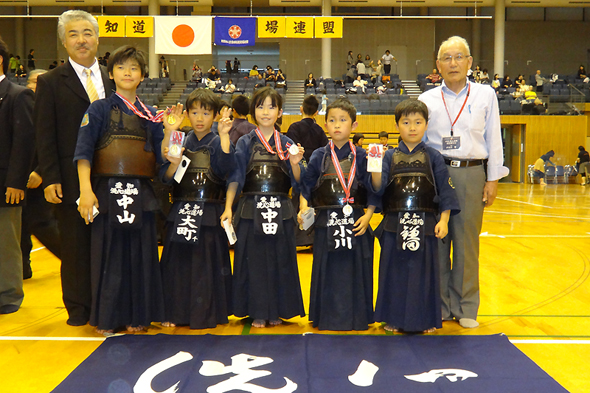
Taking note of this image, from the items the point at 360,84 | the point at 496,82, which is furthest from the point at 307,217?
the point at 496,82

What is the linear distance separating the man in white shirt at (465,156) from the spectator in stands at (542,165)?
1420 cm

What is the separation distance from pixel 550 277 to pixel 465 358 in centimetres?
216

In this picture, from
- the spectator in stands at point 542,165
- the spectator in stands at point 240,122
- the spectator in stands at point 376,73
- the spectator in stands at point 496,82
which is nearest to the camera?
the spectator in stands at point 240,122

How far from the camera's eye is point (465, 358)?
2436 mm

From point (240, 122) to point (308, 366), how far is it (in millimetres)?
2813

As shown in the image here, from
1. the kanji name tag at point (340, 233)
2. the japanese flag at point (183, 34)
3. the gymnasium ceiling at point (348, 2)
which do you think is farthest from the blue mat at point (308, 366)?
the gymnasium ceiling at point (348, 2)

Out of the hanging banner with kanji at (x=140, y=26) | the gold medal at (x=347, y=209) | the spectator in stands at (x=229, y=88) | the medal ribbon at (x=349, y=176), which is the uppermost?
the hanging banner with kanji at (x=140, y=26)

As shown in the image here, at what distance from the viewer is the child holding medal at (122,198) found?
268 centimetres

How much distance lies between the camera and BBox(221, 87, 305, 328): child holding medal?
2.91 metres

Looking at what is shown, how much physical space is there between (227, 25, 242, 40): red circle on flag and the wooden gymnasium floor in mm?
9841

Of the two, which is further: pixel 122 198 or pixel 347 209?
pixel 347 209

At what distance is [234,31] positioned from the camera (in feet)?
46.4

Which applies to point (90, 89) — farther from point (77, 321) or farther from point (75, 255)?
point (77, 321)

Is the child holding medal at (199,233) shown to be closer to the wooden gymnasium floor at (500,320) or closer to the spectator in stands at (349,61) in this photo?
the wooden gymnasium floor at (500,320)
